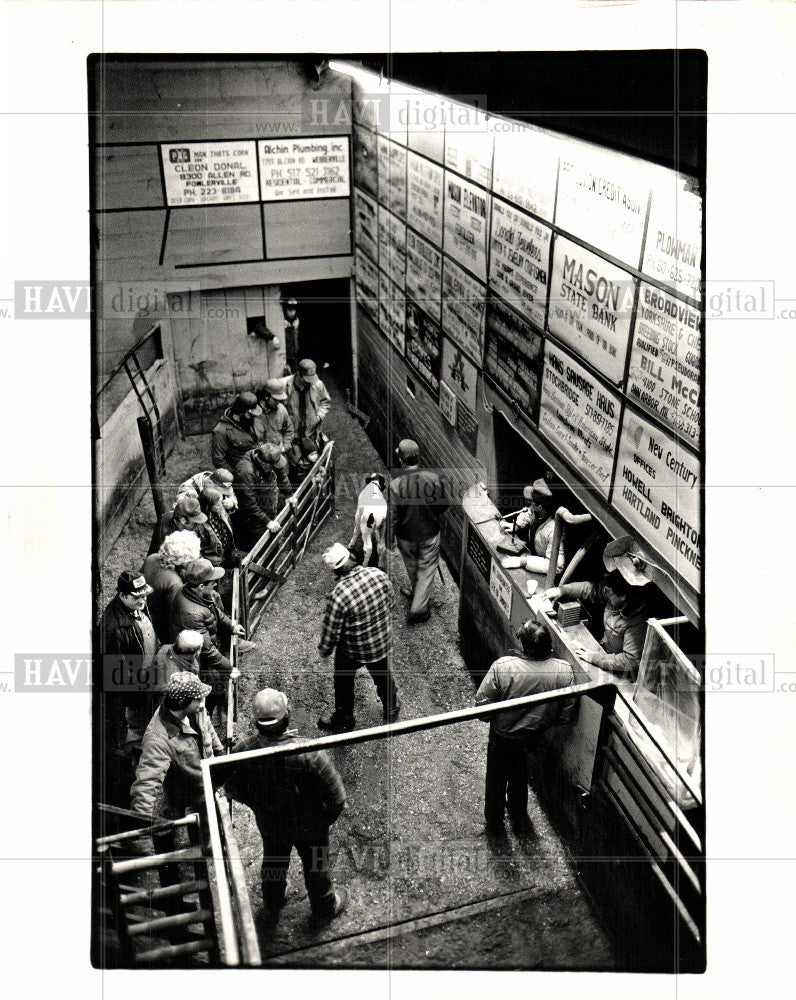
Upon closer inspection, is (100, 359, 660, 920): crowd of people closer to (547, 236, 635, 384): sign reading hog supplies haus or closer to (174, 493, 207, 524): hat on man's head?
(174, 493, 207, 524): hat on man's head

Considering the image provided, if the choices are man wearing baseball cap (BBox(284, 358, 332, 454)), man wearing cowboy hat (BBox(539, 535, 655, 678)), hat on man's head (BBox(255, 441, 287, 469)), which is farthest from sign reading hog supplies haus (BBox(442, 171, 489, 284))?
man wearing cowboy hat (BBox(539, 535, 655, 678))

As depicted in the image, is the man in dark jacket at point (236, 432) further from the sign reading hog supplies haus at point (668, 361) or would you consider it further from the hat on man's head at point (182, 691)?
the sign reading hog supplies haus at point (668, 361)

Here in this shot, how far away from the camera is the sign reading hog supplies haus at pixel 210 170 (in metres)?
4.75

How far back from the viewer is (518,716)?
13.7ft

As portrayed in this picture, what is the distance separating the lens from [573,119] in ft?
13.0

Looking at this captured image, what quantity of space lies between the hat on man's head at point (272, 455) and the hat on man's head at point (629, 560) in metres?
2.32

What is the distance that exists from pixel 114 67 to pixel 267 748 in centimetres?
261

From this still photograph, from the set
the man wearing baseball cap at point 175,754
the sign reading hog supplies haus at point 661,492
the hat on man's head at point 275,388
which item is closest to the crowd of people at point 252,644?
the man wearing baseball cap at point 175,754

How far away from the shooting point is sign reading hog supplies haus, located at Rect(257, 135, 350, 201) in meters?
4.95

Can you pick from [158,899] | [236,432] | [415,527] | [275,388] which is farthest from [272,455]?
[158,899]

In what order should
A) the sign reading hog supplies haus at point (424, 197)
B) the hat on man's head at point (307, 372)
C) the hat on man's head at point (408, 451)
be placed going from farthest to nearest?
1. the hat on man's head at point (307, 372)
2. the sign reading hog supplies haus at point (424, 197)
3. the hat on man's head at point (408, 451)

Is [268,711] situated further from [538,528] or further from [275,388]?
[275,388]
